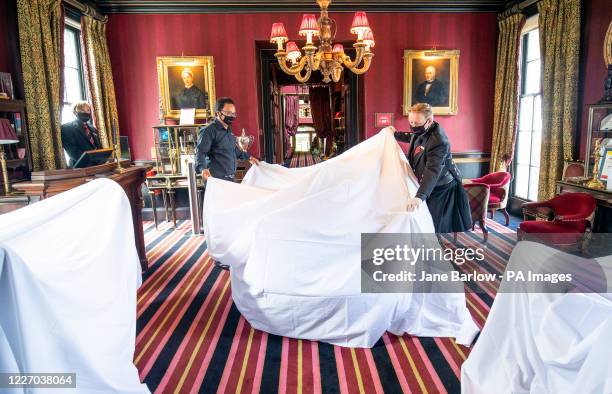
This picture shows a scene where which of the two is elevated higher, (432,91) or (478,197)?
(432,91)

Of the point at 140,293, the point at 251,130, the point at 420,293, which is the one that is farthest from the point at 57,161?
Answer: the point at 420,293

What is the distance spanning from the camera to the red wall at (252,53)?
19.6ft

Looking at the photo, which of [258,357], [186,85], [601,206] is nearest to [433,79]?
[601,206]

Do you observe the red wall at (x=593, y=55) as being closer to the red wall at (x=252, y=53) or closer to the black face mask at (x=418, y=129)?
the red wall at (x=252, y=53)

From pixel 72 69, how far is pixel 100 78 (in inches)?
13.8

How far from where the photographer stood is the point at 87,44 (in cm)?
521

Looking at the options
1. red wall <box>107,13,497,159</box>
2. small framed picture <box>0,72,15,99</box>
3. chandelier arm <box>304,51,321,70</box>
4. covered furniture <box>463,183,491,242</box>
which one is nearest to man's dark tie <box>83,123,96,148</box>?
small framed picture <box>0,72,15,99</box>

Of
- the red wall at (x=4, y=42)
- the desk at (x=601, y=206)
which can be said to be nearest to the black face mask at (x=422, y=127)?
the desk at (x=601, y=206)

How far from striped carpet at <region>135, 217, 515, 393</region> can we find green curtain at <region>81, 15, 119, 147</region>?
10.3 ft

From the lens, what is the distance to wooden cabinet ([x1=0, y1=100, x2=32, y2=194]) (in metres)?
3.60

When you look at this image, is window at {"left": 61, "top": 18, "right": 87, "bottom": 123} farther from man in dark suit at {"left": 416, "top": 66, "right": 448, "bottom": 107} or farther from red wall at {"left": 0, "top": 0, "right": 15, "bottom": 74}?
man in dark suit at {"left": 416, "top": 66, "right": 448, "bottom": 107}

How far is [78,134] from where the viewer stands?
435cm

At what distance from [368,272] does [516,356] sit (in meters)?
1.05

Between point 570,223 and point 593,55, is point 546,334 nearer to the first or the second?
point 570,223
